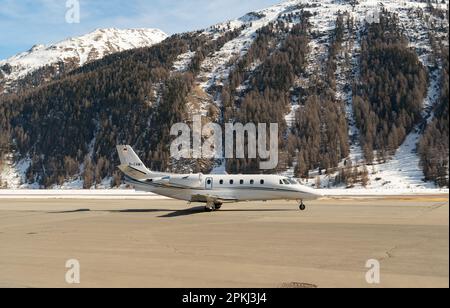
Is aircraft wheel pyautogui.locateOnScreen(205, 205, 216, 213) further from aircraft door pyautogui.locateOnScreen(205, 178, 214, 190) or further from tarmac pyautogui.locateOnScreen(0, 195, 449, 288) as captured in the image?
tarmac pyautogui.locateOnScreen(0, 195, 449, 288)

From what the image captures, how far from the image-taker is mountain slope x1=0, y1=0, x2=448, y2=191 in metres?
116

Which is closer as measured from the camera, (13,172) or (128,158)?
(128,158)

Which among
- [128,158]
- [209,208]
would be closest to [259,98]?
[128,158]

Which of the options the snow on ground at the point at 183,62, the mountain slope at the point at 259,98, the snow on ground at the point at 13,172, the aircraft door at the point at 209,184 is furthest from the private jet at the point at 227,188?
the snow on ground at the point at 183,62

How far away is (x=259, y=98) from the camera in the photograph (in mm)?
141000

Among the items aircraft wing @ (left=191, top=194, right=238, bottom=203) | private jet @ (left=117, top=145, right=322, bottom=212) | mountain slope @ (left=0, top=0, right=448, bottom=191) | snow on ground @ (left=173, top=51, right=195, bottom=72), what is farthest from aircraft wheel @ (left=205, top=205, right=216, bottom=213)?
snow on ground @ (left=173, top=51, right=195, bottom=72)

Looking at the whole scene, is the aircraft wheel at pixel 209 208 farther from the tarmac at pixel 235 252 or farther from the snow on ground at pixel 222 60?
the snow on ground at pixel 222 60

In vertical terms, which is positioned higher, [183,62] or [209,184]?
[183,62]

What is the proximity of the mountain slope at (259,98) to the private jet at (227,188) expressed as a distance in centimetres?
5727

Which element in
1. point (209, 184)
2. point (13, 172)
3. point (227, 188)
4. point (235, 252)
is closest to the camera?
point (235, 252)

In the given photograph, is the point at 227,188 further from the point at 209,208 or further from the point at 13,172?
the point at 13,172

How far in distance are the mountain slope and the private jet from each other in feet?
188

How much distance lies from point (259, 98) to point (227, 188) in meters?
111

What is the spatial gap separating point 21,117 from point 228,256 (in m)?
169
